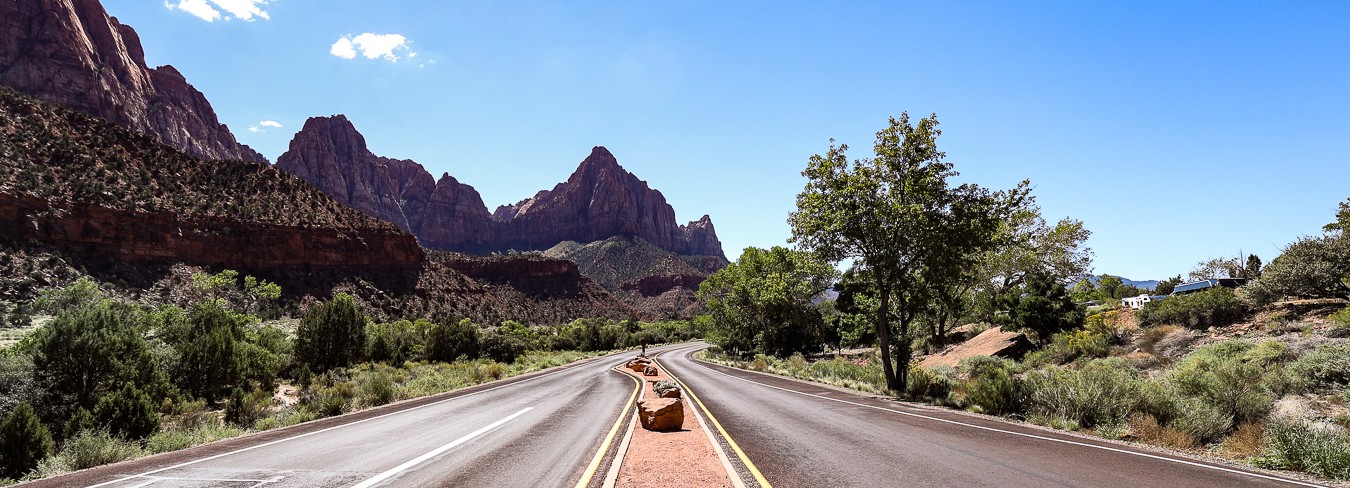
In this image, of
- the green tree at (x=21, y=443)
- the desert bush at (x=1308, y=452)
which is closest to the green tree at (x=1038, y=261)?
the desert bush at (x=1308, y=452)

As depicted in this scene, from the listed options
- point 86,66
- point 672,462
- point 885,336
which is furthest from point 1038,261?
point 86,66

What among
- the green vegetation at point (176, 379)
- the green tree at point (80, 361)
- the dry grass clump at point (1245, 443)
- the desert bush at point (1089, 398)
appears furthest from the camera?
the green tree at point (80, 361)

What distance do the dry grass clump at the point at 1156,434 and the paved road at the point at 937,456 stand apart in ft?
2.76

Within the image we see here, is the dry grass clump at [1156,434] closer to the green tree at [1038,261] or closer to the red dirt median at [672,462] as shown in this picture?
the red dirt median at [672,462]

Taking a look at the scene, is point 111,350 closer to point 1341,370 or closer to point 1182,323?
point 1341,370

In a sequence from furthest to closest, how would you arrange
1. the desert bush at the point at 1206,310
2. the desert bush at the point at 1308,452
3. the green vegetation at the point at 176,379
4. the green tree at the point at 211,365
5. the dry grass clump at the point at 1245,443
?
the desert bush at the point at 1206,310 < the green tree at the point at 211,365 < the green vegetation at the point at 176,379 < the dry grass clump at the point at 1245,443 < the desert bush at the point at 1308,452

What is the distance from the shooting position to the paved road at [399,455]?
7211 millimetres

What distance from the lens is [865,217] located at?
62.2 feet

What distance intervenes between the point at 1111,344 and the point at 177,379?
4363 cm

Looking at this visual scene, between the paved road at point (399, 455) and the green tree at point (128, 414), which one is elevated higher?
the paved road at point (399, 455)

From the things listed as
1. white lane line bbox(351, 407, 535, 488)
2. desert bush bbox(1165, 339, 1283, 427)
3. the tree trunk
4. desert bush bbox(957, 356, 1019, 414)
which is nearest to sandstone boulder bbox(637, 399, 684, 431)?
white lane line bbox(351, 407, 535, 488)

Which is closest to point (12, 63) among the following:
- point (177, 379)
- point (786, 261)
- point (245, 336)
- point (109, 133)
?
point (109, 133)

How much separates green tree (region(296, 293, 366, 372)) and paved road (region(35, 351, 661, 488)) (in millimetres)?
24358

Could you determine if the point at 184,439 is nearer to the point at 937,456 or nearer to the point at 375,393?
the point at 375,393
